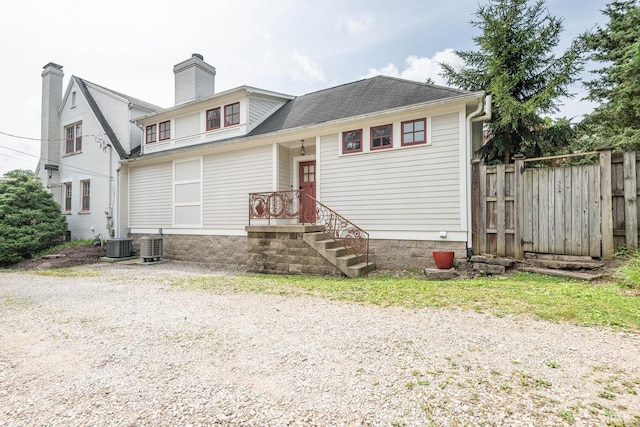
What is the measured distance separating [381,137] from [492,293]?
500cm

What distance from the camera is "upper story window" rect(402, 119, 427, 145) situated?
25.8 ft

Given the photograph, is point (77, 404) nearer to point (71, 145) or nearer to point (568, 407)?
point (568, 407)

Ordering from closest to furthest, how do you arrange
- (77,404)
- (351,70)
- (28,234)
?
(77,404), (28,234), (351,70)

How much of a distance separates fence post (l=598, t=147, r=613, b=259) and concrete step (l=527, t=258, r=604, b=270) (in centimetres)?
41

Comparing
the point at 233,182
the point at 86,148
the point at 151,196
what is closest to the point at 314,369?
the point at 233,182

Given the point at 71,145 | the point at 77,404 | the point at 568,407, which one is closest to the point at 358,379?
the point at 568,407

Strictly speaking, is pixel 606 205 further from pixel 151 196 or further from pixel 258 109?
pixel 151 196

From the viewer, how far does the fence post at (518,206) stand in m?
6.92

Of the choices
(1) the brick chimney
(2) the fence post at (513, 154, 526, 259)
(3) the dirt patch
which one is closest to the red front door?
(2) the fence post at (513, 154, 526, 259)

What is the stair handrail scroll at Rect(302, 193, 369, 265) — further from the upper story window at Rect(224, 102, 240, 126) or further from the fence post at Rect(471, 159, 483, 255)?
the upper story window at Rect(224, 102, 240, 126)

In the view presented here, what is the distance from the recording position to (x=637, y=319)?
364cm

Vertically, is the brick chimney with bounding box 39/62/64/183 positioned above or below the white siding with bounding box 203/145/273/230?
above

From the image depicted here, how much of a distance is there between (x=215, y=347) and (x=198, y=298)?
8.35 ft

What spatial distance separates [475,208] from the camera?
7391 mm
